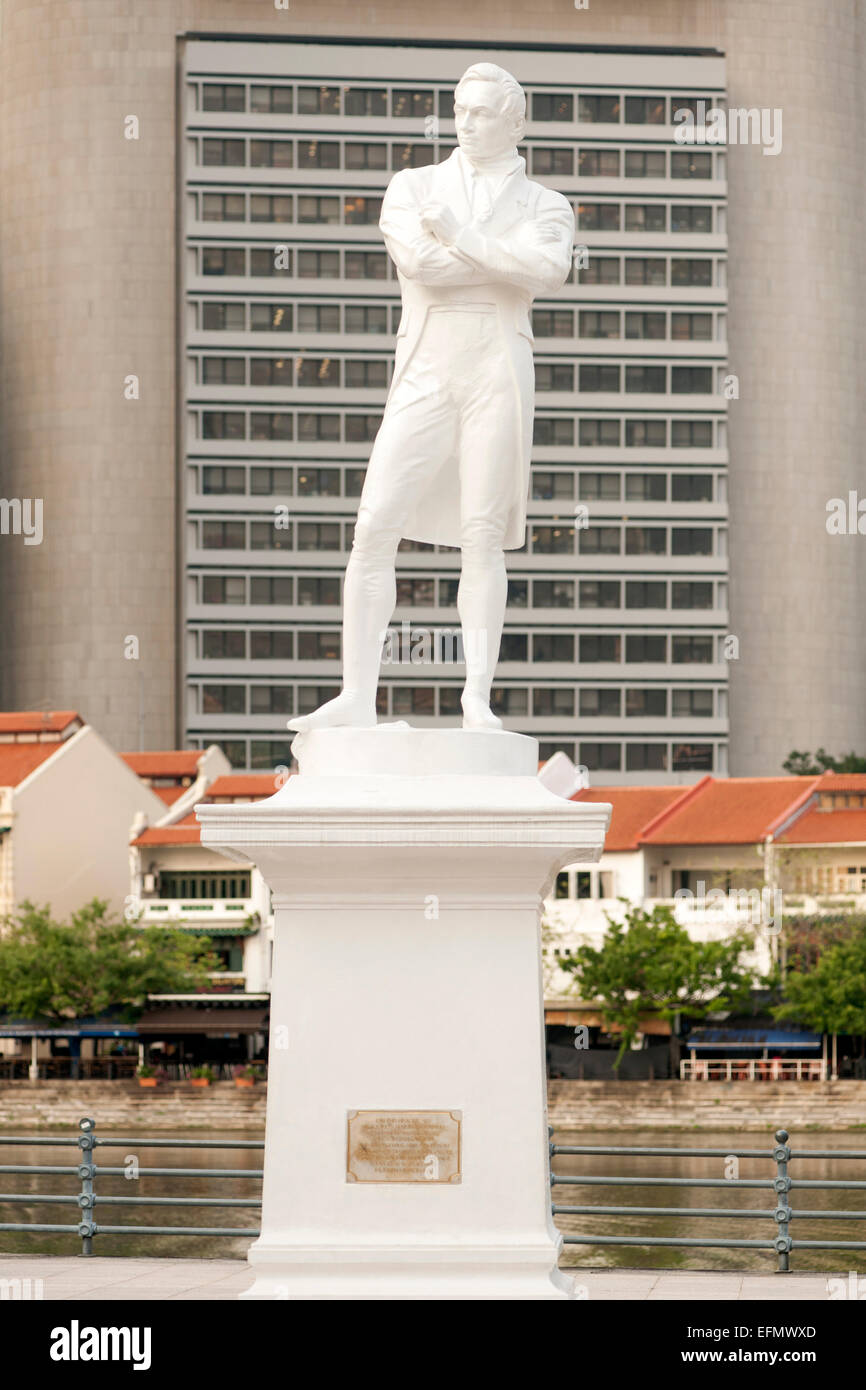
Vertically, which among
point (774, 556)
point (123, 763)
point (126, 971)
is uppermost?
point (774, 556)

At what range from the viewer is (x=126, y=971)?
52.9 m

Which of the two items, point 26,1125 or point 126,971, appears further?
point 126,971

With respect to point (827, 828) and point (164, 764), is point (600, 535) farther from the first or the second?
point (827, 828)

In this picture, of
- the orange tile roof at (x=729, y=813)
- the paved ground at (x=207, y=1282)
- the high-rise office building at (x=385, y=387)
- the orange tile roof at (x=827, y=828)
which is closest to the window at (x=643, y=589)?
the high-rise office building at (x=385, y=387)

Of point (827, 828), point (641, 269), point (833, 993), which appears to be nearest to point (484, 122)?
point (833, 993)

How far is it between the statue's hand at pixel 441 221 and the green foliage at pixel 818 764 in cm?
7354

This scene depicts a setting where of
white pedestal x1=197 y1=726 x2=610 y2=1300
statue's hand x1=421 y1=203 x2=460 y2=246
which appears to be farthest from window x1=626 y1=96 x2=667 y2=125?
white pedestal x1=197 y1=726 x2=610 y2=1300

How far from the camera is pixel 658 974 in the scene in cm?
5022

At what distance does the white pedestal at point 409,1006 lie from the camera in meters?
8.95

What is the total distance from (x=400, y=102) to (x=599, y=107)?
29.8ft

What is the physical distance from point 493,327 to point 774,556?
289 feet
